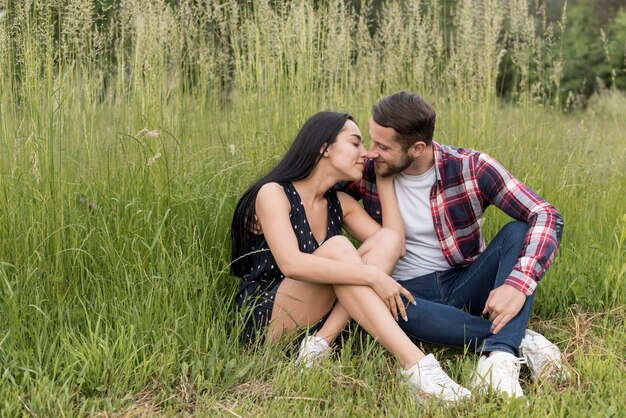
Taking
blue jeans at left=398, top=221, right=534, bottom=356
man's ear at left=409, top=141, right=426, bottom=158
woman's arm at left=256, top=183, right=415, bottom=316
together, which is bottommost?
blue jeans at left=398, top=221, right=534, bottom=356

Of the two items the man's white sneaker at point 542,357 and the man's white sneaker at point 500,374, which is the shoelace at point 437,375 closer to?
the man's white sneaker at point 500,374

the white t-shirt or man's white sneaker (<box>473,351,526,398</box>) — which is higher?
the white t-shirt

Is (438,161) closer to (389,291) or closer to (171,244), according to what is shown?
(389,291)

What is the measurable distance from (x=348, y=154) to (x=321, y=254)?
0.40 meters

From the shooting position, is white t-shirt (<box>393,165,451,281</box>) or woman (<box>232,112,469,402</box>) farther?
white t-shirt (<box>393,165,451,281</box>)

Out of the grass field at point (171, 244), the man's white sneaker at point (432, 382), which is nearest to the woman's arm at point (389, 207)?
the grass field at point (171, 244)

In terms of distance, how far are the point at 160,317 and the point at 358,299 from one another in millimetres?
689

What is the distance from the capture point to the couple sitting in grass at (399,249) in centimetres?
253

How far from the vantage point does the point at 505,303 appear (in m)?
2.54

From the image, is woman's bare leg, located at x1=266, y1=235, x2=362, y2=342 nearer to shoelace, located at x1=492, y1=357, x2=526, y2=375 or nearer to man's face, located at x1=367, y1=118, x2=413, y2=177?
man's face, located at x1=367, y1=118, x2=413, y2=177

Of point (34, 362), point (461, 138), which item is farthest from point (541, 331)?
point (34, 362)

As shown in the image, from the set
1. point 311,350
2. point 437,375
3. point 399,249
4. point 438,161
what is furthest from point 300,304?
point 438,161

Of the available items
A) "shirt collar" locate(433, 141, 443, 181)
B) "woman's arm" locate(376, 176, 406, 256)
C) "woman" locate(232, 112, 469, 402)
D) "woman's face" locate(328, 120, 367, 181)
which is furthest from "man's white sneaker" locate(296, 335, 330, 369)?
"shirt collar" locate(433, 141, 443, 181)

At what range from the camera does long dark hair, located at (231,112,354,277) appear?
A: 2.74 metres
